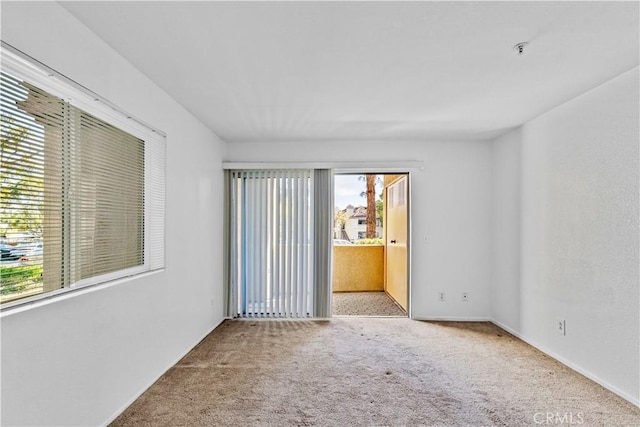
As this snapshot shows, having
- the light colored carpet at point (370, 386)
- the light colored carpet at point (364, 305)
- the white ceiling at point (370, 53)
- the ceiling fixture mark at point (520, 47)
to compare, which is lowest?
the light colored carpet at point (364, 305)

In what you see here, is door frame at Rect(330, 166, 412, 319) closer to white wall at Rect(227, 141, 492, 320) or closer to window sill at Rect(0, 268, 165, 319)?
white wall at Rect(227, 141, 492, 320)

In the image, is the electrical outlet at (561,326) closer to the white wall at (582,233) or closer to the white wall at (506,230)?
Result: the white wall at (582,233)

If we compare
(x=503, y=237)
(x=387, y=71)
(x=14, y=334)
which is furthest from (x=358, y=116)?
(x=14, y=334)

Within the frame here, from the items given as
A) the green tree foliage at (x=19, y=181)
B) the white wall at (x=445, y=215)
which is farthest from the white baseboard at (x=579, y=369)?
the green tree foliage at (x=19, y=181)

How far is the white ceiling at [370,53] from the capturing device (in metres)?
1.86

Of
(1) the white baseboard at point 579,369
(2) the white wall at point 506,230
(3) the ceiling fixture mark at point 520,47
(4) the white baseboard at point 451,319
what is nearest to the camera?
(3) the ceiling fixture mark at point 520,47

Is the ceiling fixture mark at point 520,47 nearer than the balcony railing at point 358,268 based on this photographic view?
Yes

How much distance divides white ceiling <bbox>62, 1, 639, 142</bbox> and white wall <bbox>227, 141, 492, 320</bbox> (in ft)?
3.61

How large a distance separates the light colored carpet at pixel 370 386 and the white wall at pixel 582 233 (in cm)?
27

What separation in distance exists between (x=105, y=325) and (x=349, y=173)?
335 cm

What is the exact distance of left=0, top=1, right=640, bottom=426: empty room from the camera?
6.02 ft

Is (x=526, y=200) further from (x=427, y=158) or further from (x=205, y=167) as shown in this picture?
(x=205, y=167)

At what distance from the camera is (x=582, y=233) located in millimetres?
3012

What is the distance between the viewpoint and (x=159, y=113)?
9.65 ft
